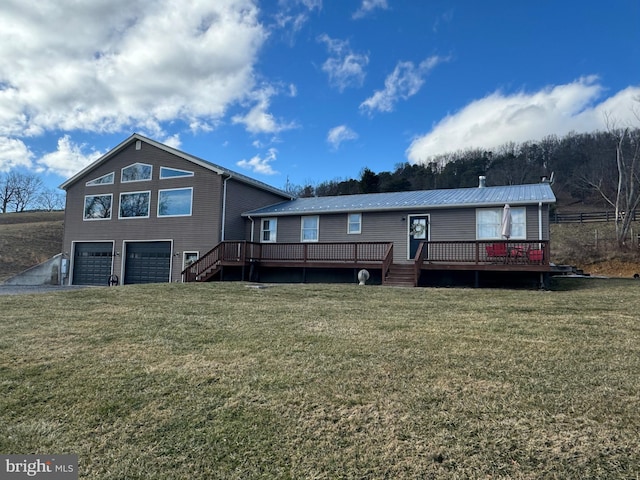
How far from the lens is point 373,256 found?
14.9 meters

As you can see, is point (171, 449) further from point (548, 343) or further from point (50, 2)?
point (50, 2)

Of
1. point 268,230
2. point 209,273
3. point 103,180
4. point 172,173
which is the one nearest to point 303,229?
point 268,230

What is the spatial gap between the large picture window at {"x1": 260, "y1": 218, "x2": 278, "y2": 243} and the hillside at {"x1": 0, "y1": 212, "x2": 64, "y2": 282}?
19059mm

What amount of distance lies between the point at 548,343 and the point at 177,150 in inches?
690

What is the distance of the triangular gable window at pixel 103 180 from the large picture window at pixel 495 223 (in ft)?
59.6

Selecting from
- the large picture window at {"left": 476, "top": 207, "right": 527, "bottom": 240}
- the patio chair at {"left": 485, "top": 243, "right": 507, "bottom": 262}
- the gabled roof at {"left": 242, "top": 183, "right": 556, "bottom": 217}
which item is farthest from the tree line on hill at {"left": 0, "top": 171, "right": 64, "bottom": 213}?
the patio chair at {"left": 485, "top": 243, "right": 507, "bottom": 262}

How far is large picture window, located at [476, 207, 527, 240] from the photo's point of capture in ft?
44.0

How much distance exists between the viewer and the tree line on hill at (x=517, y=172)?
1571 inches

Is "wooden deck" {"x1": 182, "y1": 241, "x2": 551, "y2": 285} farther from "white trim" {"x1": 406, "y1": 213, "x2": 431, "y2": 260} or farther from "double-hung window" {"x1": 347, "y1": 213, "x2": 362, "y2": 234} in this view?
"double-hung window" {"x1": 347, "y1": 213, "x2": 362, "y2": 234}

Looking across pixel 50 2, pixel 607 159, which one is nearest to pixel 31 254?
pixel 50 2

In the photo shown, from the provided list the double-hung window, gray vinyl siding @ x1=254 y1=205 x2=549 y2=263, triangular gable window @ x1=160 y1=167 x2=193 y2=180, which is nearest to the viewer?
gray vinyl siding @ x1=254 y1=205 x2=549 y2=263

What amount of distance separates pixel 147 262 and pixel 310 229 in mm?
8513

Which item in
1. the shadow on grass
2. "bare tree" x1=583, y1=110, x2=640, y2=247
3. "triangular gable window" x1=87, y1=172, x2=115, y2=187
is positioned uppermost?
"bare tree" x1=583, y1=110, x2=640, y2=247

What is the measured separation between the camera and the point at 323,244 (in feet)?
49.5
